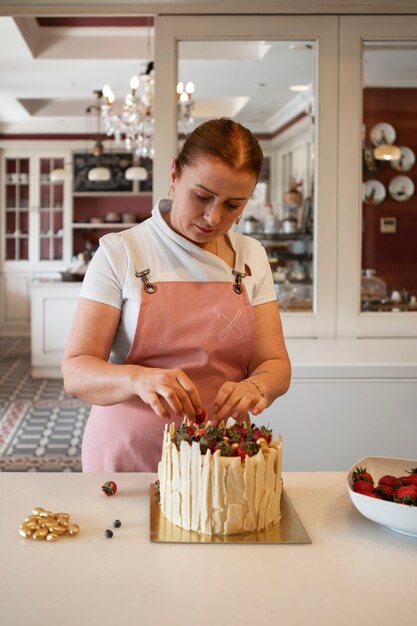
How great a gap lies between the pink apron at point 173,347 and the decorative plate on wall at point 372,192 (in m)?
1.76

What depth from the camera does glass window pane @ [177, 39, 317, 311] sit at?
3391mm

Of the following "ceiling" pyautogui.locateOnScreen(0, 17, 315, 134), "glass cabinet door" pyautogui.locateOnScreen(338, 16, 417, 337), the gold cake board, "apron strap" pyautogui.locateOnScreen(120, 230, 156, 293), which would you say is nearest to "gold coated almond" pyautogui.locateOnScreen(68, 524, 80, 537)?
the gold cake board

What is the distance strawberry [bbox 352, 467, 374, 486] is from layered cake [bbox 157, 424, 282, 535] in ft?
0.49

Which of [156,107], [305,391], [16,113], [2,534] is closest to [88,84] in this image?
[16,113]

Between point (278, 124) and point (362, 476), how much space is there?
231cm

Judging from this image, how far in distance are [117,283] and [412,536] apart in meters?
0.83

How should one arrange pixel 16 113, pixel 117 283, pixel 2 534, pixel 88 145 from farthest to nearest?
pixel 88 145, pixel 16 113, pixel 117 283, pixel 2 534

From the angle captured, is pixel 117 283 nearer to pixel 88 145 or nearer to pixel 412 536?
pixel 412 536

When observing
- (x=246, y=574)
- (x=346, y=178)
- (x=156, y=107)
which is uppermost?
(x=156, y=107)

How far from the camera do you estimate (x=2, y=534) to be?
138 centimetres

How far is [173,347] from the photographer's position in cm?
187

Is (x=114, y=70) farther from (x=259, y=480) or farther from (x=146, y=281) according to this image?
(x=259, y=480)

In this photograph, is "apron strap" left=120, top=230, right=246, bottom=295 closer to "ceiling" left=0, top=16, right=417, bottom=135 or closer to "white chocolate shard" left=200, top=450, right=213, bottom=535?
"white chocolate shard" left=200, top=450, right=213, bottom=535

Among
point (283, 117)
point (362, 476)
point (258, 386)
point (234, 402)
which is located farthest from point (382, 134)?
point (362, 476)
